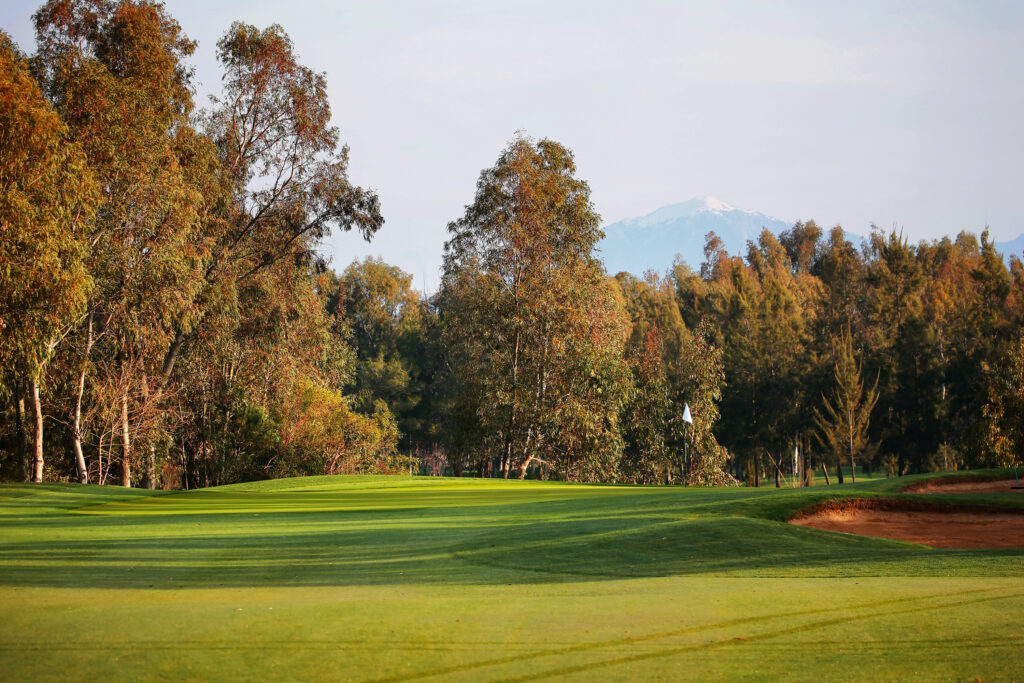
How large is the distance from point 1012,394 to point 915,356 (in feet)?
68.2

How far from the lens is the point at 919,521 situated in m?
13.5

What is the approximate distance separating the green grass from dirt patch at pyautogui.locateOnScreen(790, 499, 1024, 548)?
264mm

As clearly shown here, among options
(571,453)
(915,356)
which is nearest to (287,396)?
(571,453)

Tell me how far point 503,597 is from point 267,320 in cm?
2917

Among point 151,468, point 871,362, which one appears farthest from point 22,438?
point 871,362

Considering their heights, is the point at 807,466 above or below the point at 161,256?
below

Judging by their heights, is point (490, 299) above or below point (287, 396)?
above

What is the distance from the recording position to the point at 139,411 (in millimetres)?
30547

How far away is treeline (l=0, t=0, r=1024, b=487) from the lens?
2534cm

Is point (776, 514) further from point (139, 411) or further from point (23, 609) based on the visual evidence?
point (139, 411)

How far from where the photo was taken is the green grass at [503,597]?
5.20 meters

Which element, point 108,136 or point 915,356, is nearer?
point 108,136

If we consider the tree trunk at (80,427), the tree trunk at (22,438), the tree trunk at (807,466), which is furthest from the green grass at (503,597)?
the tree trunk at (807,466)

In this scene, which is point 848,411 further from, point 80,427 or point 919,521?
point 80,427
